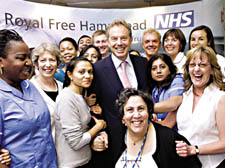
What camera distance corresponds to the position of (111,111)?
2350 mm

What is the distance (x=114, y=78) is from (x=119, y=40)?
1.24 ft

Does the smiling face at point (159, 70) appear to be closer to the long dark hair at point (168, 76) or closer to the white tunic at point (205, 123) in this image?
the long dark hair at point (168, 76)

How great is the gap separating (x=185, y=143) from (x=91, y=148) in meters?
0.86

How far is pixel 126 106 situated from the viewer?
203 cm

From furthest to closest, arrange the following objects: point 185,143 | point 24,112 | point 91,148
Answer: point 91,148
point 185,143
point 24,112

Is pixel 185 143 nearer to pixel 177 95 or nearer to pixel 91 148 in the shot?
pixel 177 95

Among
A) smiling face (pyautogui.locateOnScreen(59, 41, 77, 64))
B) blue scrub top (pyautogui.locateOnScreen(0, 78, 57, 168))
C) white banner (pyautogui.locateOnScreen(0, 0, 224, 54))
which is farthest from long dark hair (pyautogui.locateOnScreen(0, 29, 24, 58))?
white banner (pyautogui.locateOnScreen(0, 0, 224, 54))

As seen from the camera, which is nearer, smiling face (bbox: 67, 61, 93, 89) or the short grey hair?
smiling face (bbox: 67, 61, 93, 89)

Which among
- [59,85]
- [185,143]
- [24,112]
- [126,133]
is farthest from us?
[59,85]

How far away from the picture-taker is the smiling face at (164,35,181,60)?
3631mm

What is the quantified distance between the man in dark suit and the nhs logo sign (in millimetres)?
3666

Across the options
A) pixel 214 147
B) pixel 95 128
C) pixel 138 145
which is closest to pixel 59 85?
pixel 95 128

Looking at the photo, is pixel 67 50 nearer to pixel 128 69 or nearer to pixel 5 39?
pixel 128 69

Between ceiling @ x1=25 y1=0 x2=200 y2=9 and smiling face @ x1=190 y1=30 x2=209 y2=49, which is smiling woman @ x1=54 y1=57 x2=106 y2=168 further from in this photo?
ceiling @ x1=25 y1=0 x2=200 y2=9
